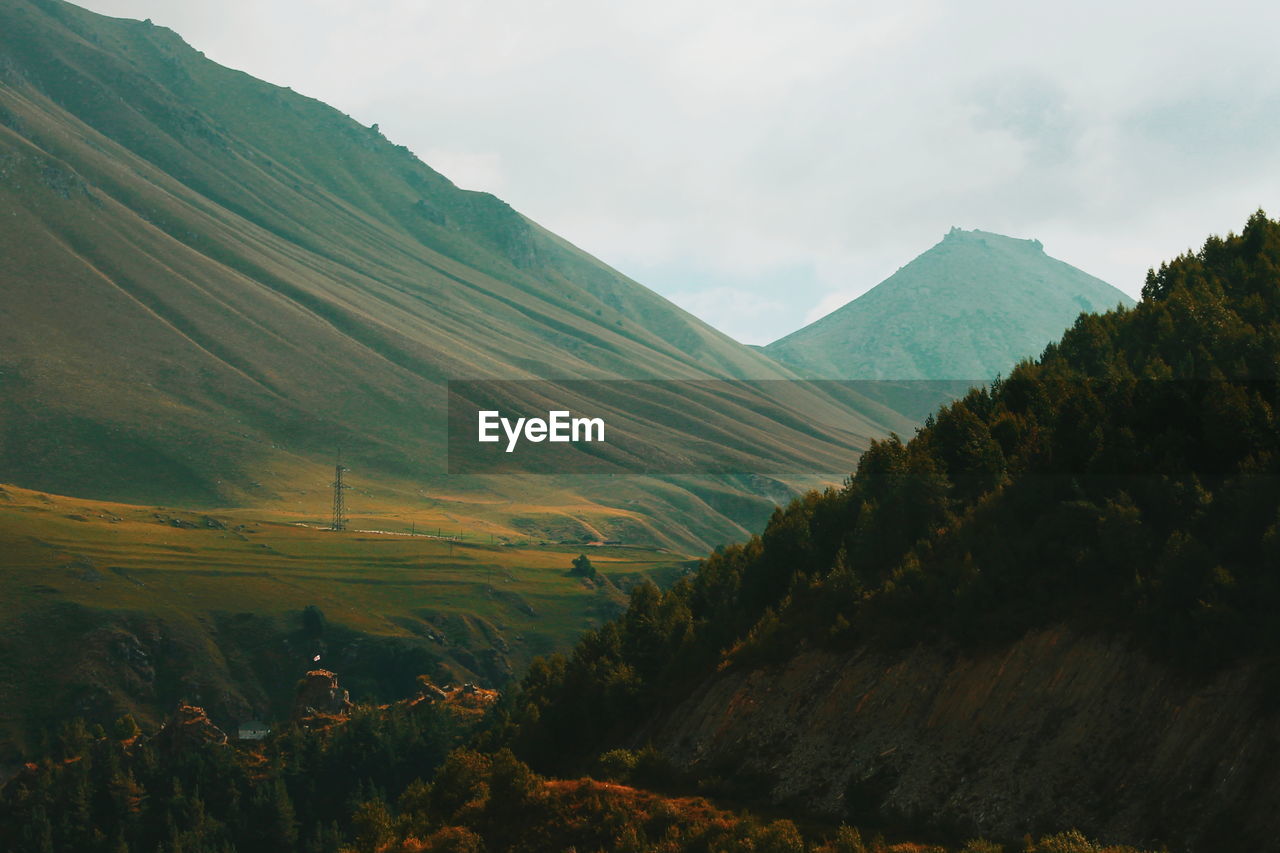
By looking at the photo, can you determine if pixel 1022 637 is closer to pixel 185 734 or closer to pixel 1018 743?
pixel 1018 743

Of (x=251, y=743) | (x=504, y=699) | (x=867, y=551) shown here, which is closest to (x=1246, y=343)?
(x=867, y=551)

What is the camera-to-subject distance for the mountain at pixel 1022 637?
61531mm

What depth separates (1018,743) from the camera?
66.6 meters

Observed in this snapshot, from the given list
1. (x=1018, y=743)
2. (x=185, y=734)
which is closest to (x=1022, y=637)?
(x=1018, y=743)

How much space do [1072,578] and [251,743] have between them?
14632 centimetres

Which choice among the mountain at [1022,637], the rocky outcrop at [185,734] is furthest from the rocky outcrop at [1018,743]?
the rocky outcrop at [185,734]

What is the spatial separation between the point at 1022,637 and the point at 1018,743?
7.54 meters

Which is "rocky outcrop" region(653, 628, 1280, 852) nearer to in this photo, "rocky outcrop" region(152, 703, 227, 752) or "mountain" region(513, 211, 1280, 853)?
"mountain" region(513, 211, 1280, 853)

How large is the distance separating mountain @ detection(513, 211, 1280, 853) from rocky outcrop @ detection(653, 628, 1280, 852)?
135 millimetres

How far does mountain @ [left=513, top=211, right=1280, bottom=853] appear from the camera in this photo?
61.5 meters

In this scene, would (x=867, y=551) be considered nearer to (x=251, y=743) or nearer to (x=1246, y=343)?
(x=1246, y=343)

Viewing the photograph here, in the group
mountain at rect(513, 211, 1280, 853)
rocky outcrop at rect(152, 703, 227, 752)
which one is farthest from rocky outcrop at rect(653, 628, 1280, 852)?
rocky outcrop at rect(152, 703, 227, 752)

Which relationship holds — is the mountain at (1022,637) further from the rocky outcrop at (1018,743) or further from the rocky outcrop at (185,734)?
the rocky outcrop at (185,734)

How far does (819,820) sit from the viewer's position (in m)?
69.1
